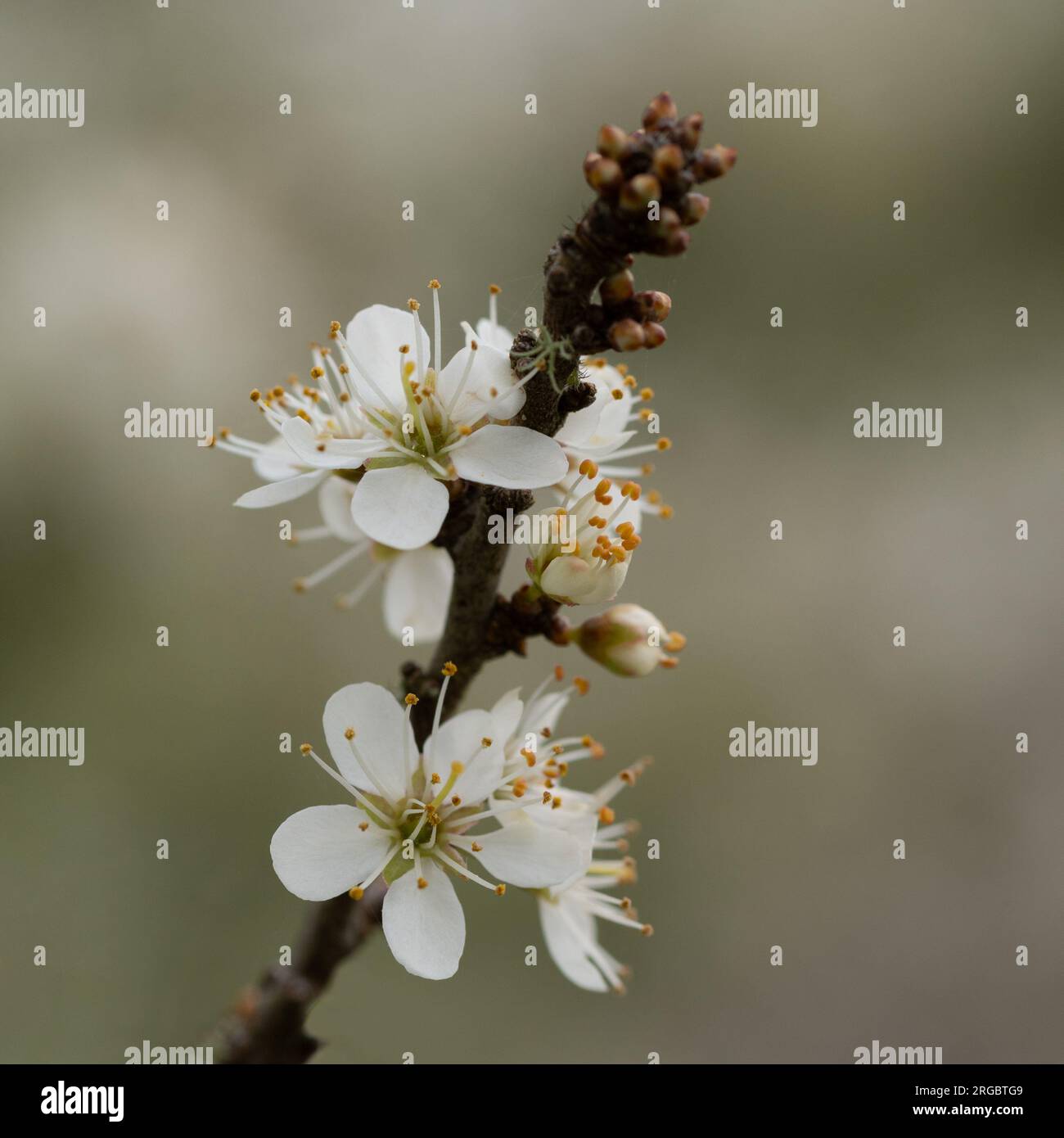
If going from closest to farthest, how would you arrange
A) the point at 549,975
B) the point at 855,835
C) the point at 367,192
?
the point at 549,975 < the point at 855,835 < the point at 367,192

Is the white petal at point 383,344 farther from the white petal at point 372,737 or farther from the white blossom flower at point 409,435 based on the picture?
the white petal at point 372,737

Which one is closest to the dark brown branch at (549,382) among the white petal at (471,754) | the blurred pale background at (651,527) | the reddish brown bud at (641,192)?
the reddish brown bud at (641,192)

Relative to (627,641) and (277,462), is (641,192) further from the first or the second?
(277,462)

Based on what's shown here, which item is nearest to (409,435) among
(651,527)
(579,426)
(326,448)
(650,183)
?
(326,448)

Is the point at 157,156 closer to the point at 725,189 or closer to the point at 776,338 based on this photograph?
the point at 725,189

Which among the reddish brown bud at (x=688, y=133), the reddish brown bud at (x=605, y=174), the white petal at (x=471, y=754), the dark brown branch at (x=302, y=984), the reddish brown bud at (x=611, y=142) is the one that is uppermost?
the reddish brown bud at (x=688, y=133)

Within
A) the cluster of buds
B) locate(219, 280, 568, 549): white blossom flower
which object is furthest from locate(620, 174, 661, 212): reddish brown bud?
locate(219, 280, 568, 549): white blossom flower

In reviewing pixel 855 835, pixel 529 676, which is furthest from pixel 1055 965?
pixel 529 676
